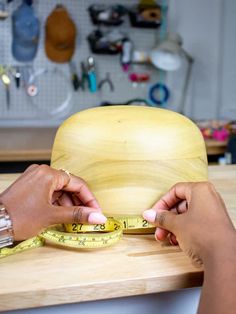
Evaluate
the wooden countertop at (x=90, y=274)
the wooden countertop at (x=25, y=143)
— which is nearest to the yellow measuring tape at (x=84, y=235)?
the wooden countertop at (x=90, y=274)

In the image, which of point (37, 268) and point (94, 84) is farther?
point (94, 84)

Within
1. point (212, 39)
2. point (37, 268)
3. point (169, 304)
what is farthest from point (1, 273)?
point (212, 39)

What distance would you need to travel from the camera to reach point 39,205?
23.4 inches

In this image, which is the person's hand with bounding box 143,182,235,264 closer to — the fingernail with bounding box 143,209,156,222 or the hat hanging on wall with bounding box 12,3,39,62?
the fingernail with bounding box 143,209,156,222

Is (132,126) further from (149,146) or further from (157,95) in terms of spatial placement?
(157,95)

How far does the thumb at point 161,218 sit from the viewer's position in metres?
0.61

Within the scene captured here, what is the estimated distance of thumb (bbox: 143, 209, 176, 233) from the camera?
0.61 metres

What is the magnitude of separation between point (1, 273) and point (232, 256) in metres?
0.26

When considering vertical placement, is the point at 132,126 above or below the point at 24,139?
above

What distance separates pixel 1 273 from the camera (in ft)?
1.73

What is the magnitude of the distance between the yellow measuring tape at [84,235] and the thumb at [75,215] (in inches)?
0.7

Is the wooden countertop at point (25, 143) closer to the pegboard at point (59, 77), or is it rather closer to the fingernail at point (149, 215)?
the pegboard at point (59, 77)

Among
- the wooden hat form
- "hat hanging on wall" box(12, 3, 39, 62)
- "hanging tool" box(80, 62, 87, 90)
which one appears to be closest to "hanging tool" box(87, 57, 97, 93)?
"hanging tool" box(80, 62, 87, 90)

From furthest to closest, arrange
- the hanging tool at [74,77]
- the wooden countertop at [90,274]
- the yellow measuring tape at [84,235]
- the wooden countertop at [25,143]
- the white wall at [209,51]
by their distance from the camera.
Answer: the white wall at [209,51] < the hanging tool at [74,77] < the wooden countertop at [25,143] < the yellow measuring tape at [84,235] < the wooden countertop at [90,274]
